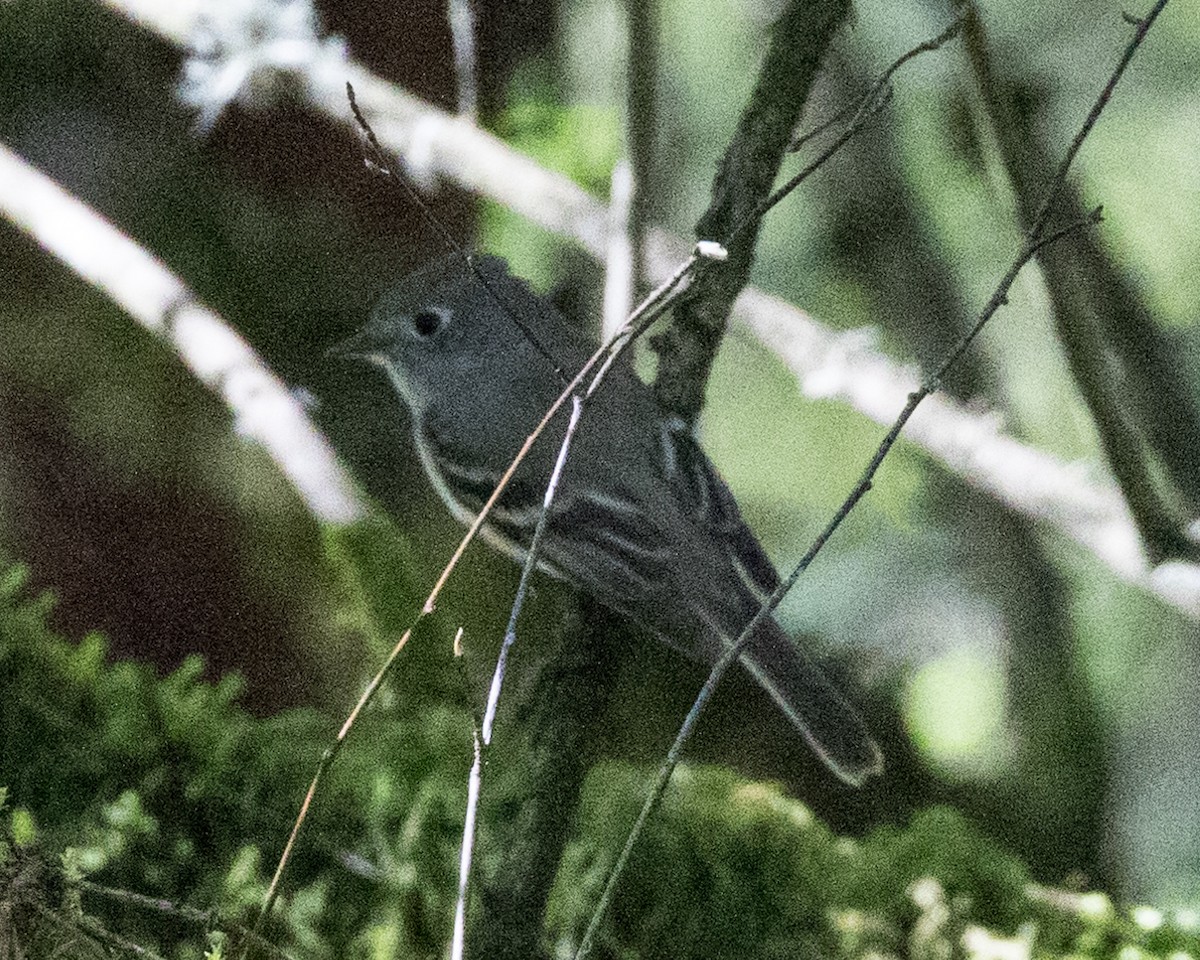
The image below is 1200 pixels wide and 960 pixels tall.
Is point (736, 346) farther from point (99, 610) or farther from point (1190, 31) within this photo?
point (99, 610)

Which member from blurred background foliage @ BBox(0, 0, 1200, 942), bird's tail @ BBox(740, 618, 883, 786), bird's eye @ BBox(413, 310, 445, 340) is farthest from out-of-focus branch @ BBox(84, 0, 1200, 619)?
bird's tail @ BBox(740, 618, 883, 786)

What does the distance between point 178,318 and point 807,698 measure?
0.69m

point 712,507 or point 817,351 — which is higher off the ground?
point 817,351

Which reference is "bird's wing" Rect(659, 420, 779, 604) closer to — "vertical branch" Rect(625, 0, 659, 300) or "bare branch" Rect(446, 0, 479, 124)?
"vertical branch" Rect(625, 0, 659, 300)

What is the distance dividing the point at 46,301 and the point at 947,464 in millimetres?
898

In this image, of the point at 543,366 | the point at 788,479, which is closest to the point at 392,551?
the point at 543,366

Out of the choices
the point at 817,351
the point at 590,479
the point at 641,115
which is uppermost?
the point at 641,115

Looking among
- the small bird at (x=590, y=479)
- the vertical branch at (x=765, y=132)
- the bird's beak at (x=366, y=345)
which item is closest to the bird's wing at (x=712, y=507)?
the small bird at (x=590, y=479)

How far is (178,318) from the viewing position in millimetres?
1123

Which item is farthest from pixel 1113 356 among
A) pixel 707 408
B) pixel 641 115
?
pixel 641 115

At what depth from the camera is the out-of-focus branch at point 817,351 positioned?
44.0 inches

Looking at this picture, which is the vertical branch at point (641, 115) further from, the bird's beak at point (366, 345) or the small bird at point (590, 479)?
the bird's beak at point (366, 345)

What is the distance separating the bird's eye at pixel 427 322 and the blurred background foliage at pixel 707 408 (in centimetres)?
5

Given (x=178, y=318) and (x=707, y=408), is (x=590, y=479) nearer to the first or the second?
(x=707, y=408)
